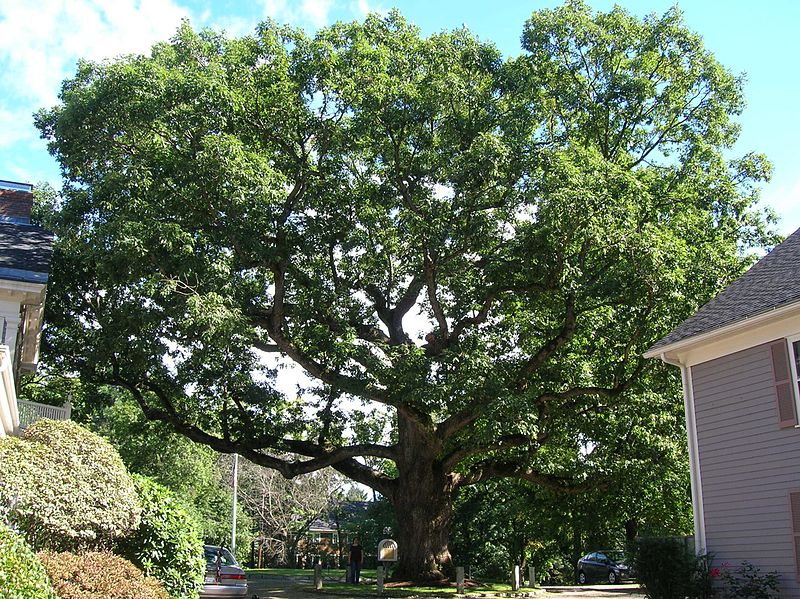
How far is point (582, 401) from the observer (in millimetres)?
24500

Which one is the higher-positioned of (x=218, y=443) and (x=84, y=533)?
(x=218, y=443)

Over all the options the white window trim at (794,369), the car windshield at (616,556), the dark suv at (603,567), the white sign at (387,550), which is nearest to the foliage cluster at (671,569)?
the white window trim at (794,369)

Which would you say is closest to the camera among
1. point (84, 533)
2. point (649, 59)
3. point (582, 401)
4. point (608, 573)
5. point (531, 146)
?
point (84, 533)

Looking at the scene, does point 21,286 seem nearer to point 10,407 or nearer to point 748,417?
point 10,407

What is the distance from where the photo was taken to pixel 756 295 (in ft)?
50.8

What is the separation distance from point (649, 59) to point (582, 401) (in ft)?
A: 34.4

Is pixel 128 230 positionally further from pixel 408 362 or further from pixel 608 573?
pixel 608 573

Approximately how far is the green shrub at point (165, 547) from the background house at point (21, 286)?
13.2ft

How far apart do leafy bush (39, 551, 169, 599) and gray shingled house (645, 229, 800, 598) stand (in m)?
10.6

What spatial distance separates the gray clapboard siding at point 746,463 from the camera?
14.0 m

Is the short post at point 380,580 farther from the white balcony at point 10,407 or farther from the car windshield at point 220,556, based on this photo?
the white balcony at point 10,407

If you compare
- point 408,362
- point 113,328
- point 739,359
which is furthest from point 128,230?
point 739,359

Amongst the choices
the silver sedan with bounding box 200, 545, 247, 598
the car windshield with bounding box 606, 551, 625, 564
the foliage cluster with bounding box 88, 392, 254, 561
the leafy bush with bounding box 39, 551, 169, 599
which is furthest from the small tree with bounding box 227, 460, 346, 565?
the leafy bush with bounding box 39, 551, 169, 599

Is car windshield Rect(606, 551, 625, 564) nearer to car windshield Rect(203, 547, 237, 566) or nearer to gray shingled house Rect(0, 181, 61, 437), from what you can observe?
car windshield Rect(203, 547, 237, 566)
